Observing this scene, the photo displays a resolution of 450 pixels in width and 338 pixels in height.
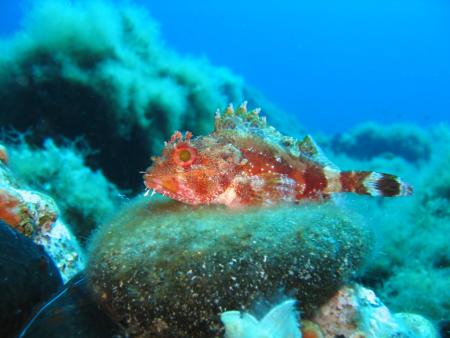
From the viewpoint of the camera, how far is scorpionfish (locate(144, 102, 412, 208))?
3.75m

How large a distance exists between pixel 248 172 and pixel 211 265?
1.57m

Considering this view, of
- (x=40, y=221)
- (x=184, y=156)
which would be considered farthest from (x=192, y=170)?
(x=40, y=221)

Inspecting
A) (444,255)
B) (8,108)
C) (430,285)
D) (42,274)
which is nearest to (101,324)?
(42,274)

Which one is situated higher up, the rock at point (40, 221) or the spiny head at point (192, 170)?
the spiny head at point (192, 170)

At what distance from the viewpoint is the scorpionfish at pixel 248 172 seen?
12.3ft

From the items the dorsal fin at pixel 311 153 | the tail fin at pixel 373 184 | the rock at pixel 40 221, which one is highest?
the dorsal fin at pixel 311 153

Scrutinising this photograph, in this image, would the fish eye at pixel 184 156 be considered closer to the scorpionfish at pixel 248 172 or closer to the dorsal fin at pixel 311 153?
the scorpionfish at pixel 248 172

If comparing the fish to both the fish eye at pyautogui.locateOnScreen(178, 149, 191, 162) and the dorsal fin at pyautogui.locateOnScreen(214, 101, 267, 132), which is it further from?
the dorsal fin at pyautogui.locateOnScreen(214, 101, 267, 132)

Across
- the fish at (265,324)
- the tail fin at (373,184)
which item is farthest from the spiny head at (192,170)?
the fish at (265,324)

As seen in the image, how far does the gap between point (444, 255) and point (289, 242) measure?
19.6 ft

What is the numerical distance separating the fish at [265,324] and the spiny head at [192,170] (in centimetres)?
157

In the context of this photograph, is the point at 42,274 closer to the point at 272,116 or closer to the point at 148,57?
the point at 148,57

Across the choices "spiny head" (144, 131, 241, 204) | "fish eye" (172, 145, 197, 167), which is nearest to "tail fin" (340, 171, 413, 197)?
"spiny head" (144, 131, 241, 204)

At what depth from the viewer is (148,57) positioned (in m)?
11.3
